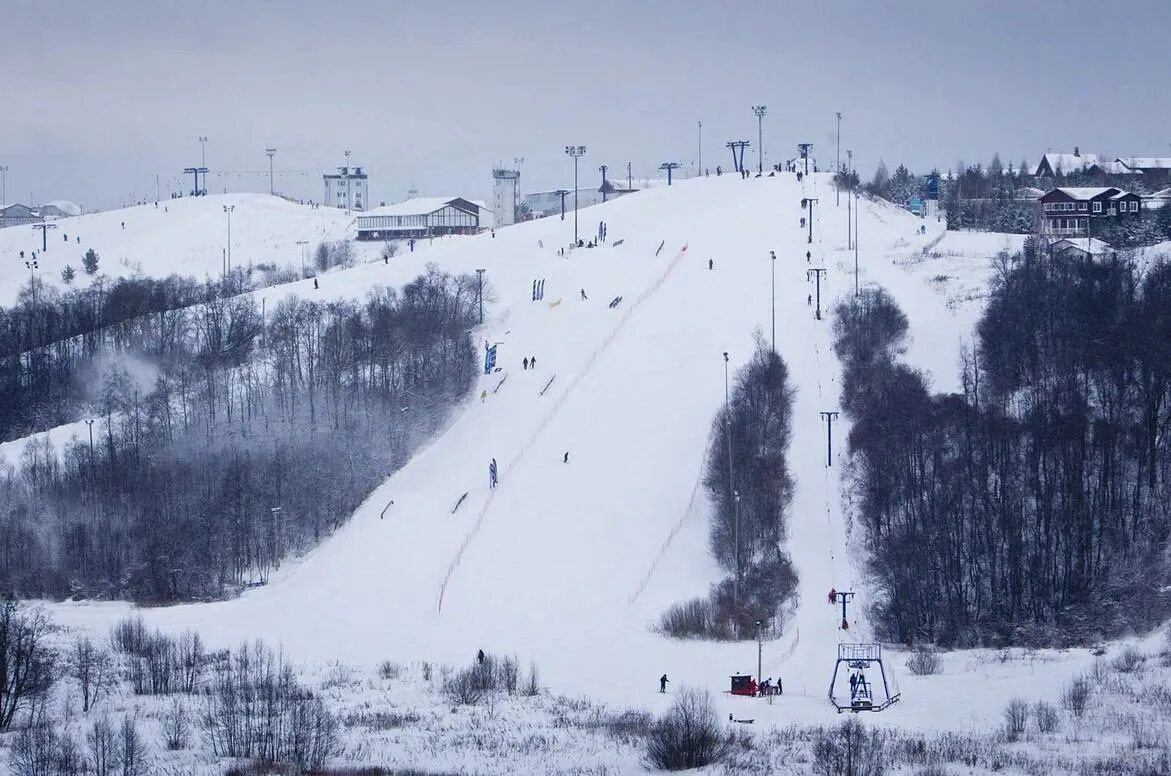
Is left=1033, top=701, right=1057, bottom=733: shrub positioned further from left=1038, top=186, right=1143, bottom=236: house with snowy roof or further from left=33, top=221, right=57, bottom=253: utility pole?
left=33, top=221, right=57, bottom=253: utility pole

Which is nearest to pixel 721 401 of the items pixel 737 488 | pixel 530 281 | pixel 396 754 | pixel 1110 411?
pixel 737 488

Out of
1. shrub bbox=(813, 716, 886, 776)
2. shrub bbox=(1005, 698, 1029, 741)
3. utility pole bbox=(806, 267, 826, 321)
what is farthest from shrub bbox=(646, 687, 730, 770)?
utility pole bbox=(806, 267, 826, 321)

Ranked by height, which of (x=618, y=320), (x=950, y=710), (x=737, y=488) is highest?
(x=618, y=320)

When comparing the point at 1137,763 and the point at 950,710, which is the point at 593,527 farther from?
the point at 1137,763

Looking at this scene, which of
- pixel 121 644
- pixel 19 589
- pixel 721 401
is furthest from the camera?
pixel 721 401

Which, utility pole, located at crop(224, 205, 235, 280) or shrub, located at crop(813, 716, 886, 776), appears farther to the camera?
utility pole, located at crop(224, 205, 235, 280)

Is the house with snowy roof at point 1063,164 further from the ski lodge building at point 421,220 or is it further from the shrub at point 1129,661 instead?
the shrub at point 1129,661

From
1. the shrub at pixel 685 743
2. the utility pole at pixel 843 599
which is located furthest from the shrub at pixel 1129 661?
the shrub at pixel 685 743

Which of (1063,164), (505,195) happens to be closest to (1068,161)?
(1063,164)
